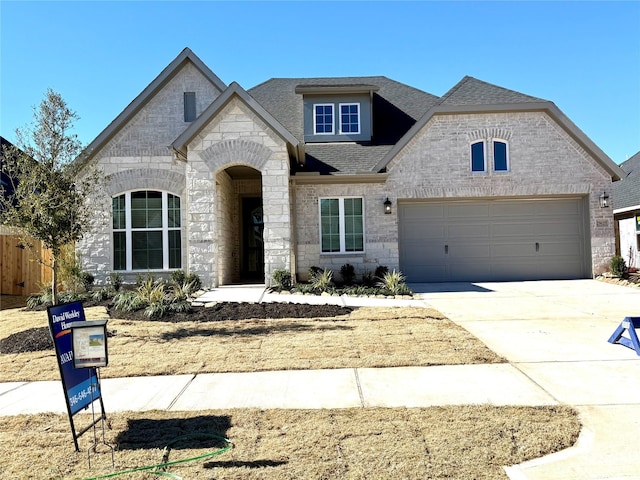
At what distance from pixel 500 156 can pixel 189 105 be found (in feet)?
35.0

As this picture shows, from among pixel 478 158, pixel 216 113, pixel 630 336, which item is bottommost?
pixel 630 336

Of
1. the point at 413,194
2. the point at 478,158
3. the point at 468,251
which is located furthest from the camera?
the point at 468,251

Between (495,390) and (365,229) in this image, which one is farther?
(365,229)

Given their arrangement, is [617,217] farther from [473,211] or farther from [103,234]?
[103,234]

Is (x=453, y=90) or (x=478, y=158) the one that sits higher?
(x=453, y=90)

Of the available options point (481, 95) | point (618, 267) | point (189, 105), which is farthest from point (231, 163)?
point (618, 267)

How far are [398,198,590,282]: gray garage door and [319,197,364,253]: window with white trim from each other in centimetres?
151

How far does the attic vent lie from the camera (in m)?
15.4

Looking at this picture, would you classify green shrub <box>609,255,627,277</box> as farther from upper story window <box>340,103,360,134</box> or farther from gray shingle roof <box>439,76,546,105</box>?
upper story window <box>340,103,360,134</box>

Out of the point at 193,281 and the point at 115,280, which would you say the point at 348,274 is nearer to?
the point at 193,281

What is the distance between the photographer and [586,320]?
852 centimetres

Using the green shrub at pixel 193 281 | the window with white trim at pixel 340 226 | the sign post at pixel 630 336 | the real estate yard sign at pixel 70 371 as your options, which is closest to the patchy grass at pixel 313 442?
the real estate yard sign at pixel 70 371

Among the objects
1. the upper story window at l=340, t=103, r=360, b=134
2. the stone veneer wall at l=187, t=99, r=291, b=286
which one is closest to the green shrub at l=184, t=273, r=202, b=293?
the stone veneer wall at l=187, t=99, r=291, b=286

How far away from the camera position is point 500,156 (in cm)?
1573
